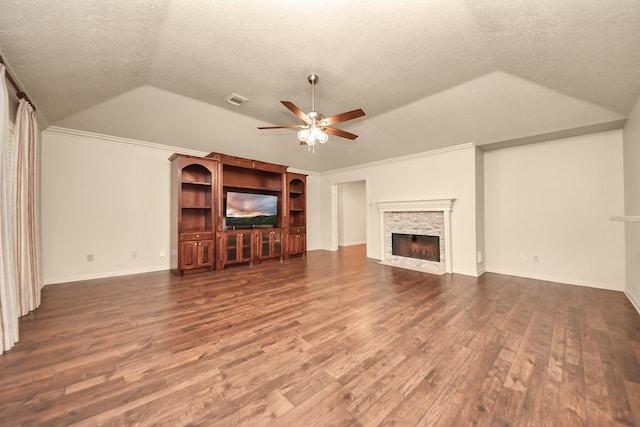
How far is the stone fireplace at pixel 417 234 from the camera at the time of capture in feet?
16.1

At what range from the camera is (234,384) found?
1.65 m

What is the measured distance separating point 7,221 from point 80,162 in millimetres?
2661

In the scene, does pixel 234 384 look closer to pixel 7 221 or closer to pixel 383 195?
pixel 7 221

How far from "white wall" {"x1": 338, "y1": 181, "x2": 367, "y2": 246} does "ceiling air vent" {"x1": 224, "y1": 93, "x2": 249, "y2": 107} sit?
Result: 538cm

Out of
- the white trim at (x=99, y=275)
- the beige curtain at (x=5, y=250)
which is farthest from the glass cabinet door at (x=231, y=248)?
the beige curtain at (x=5, y=250)

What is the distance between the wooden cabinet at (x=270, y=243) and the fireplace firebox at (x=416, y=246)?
2.83 metres

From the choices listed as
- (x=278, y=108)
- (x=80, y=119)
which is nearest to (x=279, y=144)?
(x=278, y=108)

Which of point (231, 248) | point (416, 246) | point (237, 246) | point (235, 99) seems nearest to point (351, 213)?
point (416, 246)

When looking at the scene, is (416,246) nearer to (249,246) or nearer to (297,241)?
(297,241)

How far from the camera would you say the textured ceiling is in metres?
2.02

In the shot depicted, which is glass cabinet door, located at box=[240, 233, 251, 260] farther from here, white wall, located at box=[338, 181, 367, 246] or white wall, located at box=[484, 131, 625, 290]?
white wall, located at box=[484, 131, 625, 290]

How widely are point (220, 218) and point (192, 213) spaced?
0.71 m

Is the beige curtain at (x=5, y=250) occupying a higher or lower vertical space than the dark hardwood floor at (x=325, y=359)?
higher

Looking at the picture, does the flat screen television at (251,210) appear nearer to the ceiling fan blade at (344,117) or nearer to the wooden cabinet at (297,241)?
the wooden cabinet at (297,241)
